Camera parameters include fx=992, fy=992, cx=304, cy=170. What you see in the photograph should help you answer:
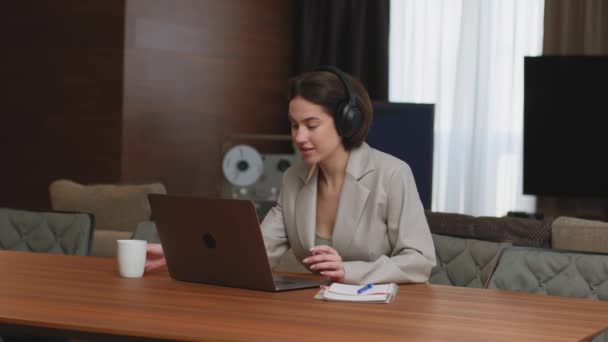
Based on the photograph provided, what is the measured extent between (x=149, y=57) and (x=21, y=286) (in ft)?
14.1

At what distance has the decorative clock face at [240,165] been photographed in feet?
21.4

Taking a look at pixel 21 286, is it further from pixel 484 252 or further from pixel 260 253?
pixel 484 252

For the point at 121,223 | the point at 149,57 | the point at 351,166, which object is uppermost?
the point at 149,57

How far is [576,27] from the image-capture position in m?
6.33

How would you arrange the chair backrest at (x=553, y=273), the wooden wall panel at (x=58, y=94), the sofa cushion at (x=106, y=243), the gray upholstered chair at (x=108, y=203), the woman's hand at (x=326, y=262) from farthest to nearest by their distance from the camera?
1. the wooden wall panel at (x=58, y=94)
2. the gray upholstered chair at (x=108, y=203)
3. the sofa cushion at (x=106, y=243)
4. the chair backrest at (x=553, y=273)
5. the woman's hand at (x=326, y=262)

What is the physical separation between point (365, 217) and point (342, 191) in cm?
10

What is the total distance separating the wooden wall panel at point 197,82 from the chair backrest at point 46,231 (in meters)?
3.00

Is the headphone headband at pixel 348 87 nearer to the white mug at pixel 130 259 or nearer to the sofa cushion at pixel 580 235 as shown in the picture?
the white mug at pixel 130 259

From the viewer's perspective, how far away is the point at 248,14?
7.13 metres

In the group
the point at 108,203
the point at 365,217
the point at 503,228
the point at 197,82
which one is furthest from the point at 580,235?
the point at 197,82

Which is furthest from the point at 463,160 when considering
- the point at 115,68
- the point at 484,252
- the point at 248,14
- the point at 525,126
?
the point at 484,252

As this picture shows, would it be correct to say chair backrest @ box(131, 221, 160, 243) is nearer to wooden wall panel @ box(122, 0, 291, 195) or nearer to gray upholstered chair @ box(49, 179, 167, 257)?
gray upholstered chair @ box(49, 179, 167, 257)

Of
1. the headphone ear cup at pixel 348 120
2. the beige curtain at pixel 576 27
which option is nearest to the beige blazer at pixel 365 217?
the headphone ear cup at pixel 348 120

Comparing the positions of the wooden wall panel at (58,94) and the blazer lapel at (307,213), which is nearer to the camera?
the blazer lapel at (307,213)
